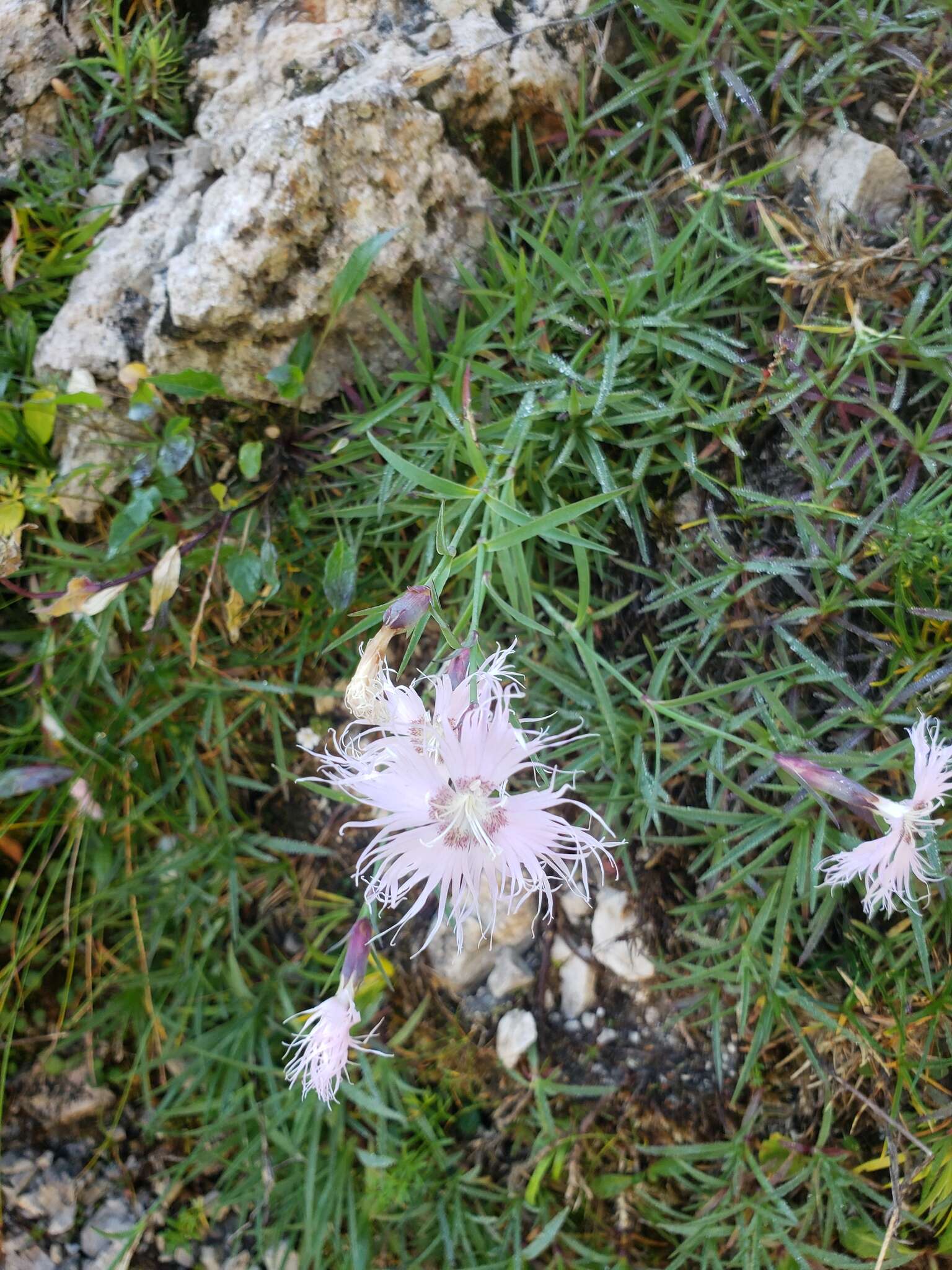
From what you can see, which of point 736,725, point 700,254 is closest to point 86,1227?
point 736,725

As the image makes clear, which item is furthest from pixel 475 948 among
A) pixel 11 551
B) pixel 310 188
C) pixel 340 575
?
pixel 310 188

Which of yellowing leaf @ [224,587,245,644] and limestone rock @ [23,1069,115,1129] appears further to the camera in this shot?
limestone rock @ [23,1069,115,1129]

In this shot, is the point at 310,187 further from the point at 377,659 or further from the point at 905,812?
the point at 905,812

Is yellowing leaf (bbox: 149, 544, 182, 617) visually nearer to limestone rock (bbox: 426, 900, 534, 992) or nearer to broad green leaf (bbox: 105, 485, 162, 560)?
broad green leaf (bbox: 105, 485, 162, 560)

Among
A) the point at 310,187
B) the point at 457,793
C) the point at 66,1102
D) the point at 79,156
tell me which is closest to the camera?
the point at 457,793

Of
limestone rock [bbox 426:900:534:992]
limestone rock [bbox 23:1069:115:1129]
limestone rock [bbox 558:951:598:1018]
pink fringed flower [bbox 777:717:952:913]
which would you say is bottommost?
limestone rock [bbox 23:1069:115:1129]

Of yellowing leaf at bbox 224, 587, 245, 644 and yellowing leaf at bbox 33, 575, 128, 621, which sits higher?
yellowing leaf at bbox 33, 575, 128, 621

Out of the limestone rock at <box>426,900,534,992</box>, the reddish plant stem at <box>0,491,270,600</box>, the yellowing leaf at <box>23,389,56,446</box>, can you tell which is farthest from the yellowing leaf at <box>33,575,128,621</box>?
the limestone rock at <box>426,900,534,992</box>
